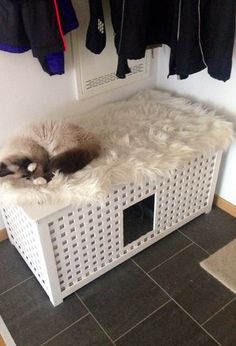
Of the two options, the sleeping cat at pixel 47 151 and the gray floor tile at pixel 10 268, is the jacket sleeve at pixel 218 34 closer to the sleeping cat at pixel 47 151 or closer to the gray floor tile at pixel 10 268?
the sleeping cat at pixel 47 151

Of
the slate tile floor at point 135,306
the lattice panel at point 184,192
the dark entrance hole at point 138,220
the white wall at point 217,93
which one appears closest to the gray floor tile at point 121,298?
the slate tile floor at point 135,306

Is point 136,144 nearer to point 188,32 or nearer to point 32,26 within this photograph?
point 188,32

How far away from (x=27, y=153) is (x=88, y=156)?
0.25 meters

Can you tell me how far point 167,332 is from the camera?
1275 millimetres

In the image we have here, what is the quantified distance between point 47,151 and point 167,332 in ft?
2.90

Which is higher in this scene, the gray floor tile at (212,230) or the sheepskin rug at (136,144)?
the sheepskin rug at (136,144)

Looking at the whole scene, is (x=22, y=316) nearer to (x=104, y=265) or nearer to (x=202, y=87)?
(x=104, y=265)

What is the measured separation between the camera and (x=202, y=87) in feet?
5.73

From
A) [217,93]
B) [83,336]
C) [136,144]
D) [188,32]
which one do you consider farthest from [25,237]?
[217,93]

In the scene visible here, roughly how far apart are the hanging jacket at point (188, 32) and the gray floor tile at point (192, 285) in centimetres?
86

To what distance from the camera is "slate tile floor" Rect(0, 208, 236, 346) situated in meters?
1.27

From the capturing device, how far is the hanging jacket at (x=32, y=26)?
3.64 feet

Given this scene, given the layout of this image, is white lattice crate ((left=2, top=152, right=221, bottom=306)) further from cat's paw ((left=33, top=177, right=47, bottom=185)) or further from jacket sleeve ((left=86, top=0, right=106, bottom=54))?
jacket sleeve ((left=86, top=0, right=106, bottom=54))

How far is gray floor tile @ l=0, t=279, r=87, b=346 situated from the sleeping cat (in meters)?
0.55
